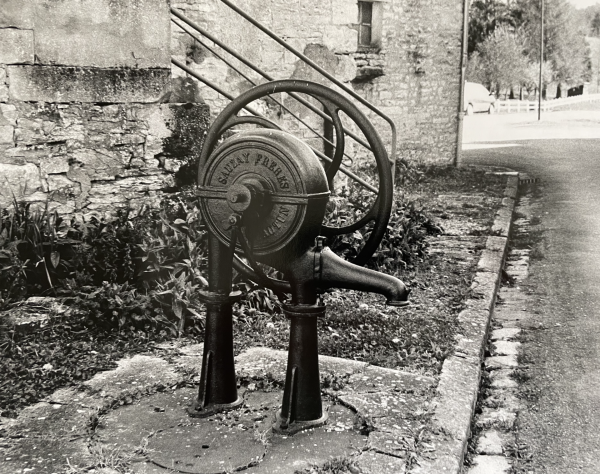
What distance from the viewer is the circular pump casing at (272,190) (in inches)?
124

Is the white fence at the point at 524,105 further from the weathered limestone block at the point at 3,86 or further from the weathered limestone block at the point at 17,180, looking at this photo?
the weathered limestone block at the point at 3,86

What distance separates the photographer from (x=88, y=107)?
5445 mm

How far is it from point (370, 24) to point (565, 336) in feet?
35.8

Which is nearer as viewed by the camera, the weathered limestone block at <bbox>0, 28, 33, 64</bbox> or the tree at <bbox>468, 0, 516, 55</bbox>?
the weathered limestone block at <bbox>0, 28, 33, 64</bbox>

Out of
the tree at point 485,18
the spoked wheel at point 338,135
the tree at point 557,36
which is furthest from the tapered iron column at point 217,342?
the tree at point 557,36

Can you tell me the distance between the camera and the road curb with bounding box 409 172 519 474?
3.21 metres

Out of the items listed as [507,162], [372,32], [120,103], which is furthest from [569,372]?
[507,162]

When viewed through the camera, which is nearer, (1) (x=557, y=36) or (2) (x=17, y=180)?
(2) (x=17, y=180)

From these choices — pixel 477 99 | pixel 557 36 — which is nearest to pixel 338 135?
pixel 477 99

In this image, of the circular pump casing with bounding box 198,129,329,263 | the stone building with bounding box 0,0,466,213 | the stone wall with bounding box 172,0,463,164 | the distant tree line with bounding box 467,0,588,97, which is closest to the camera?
the circular pump casing with bounding box 198,129,329,263

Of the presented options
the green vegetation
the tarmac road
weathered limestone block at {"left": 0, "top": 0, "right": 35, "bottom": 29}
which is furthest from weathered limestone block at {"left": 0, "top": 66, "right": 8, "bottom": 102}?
the tarmac road

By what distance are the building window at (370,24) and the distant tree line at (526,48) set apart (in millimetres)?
35724

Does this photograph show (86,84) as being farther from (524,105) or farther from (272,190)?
(524,105)

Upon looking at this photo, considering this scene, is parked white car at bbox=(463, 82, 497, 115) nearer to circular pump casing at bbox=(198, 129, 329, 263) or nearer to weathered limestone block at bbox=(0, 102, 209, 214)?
weathered limestone block at bbox=(0, 102, 209, 214)
